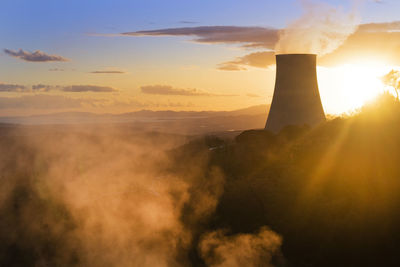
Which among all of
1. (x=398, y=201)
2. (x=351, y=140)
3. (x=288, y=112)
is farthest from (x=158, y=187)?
(x=288, y=112)

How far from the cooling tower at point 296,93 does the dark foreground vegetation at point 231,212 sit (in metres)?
8.68

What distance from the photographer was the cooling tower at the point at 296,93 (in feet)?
90.1

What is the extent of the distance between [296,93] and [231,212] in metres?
14.1

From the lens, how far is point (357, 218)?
1224 centimetres

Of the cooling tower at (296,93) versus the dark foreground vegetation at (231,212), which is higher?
the cooling tower at (296,93)

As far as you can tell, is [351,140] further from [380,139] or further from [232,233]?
[232,233]

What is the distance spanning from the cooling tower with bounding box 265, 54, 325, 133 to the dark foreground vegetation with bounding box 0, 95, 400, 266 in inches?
342

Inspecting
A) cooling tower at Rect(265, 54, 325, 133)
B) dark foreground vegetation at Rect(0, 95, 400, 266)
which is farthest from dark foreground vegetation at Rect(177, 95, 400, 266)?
cooling tower at Rect(265, 54, 325, 133)

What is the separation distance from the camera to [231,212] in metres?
15.1

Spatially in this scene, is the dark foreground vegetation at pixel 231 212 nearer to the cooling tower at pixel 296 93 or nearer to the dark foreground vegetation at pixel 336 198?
the dark foreground vegetation at pixel 336 198

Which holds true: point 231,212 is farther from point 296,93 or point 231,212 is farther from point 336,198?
point 296,93

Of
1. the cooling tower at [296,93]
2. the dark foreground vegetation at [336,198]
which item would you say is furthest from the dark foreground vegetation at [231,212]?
the cooling tower at [296,93]

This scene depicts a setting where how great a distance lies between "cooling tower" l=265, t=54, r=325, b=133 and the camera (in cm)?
2745

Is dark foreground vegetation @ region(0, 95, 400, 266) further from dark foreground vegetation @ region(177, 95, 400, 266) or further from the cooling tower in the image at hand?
the cooling tower
